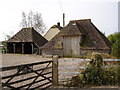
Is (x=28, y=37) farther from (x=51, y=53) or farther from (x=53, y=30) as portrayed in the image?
(x=51, y=53)

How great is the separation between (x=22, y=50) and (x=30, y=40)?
315cm

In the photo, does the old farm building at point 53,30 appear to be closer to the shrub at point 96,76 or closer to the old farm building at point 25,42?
the old farm building at point 25,42

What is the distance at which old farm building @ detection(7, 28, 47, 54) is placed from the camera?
96.6 ft

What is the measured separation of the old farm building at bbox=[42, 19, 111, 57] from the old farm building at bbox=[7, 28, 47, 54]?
5806 millimetres

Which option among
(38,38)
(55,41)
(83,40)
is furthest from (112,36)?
(38,38)

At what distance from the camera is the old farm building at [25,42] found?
29.4m

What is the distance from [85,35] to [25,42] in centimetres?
1293

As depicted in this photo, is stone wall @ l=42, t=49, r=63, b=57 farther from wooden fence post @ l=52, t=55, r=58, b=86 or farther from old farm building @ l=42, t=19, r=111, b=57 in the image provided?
wooden fence post @ l=52, t=55, r=58, b=86

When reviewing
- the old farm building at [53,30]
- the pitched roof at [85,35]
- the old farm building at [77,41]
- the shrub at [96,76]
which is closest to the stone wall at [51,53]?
the old farm building at [77,41]

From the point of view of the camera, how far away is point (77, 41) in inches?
871

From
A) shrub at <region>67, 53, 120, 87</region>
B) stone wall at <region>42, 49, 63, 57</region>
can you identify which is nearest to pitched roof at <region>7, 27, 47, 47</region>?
stone wall at <region>42, 49, 63, 57</region>

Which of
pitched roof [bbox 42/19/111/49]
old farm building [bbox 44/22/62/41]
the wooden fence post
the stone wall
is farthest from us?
old farm building [bbox 44/22/62/41]

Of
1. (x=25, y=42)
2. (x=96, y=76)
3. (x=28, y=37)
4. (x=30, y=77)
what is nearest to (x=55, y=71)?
(x=30, y=77)

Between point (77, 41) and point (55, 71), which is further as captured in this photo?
point (77, 41)
